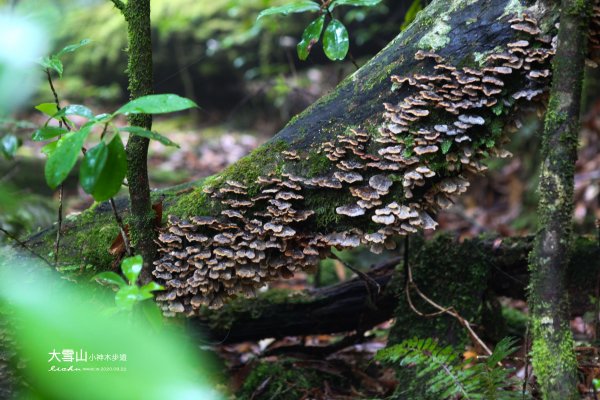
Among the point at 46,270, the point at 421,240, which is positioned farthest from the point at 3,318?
the point at 421,240

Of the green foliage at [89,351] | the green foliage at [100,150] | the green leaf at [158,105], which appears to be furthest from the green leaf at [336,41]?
the green foliage at [89,351]

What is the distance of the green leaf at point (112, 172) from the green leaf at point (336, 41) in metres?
1.22

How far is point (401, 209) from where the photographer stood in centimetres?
221

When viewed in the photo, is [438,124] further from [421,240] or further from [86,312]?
[86,312]

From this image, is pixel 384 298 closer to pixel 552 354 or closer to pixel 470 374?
pixel 470 374

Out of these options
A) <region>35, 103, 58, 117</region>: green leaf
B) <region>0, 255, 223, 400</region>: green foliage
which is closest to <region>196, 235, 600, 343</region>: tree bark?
<region>35, 103, 58, 117</region>: green leaf

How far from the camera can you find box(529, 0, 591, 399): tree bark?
1840 mm

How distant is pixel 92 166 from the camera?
4.82 feet

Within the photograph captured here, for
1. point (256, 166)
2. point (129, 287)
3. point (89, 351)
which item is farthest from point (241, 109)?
point (89, 351)

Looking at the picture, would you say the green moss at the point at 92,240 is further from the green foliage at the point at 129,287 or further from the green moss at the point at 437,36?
the green moss at the point at 437,36

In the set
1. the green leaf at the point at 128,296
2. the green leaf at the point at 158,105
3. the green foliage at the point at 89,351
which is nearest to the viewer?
the green foliage at the point at 89,351

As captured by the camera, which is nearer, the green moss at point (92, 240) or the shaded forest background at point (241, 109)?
the green moss at point (92, 240)

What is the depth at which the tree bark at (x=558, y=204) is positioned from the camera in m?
1.84

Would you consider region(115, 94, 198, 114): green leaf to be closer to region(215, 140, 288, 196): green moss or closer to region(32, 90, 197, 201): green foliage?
region(32, 90, 197, 201): green foliage
